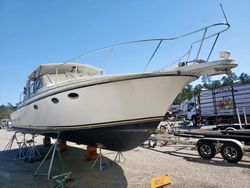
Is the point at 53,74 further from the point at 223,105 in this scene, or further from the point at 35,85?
the point at 223,105

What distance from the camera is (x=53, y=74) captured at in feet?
23.5

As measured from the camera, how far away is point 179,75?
5.09 m

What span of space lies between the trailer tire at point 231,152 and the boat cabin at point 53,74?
4.60 meters

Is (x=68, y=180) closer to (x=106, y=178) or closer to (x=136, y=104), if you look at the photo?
(x=106, y=178)

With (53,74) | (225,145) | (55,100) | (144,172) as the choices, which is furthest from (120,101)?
(225,145)

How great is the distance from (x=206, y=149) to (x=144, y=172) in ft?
7.42

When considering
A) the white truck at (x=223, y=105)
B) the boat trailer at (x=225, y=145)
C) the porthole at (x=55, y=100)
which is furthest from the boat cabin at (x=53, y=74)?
the white truck at (x=223, y=105)

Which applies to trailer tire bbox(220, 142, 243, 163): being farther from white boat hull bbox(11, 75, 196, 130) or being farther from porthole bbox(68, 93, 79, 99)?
porthole bbox(68, 93, 79, 99)

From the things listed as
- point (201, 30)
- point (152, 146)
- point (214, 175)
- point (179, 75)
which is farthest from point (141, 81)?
point (152, 146)

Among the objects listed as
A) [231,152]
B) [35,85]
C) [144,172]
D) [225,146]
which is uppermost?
[35,85]

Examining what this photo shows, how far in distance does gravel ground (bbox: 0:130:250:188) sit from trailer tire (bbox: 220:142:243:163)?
15 cm

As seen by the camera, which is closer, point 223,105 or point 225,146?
point 225,146

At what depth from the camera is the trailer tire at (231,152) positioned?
628 cm

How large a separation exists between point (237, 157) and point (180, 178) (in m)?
2.05
